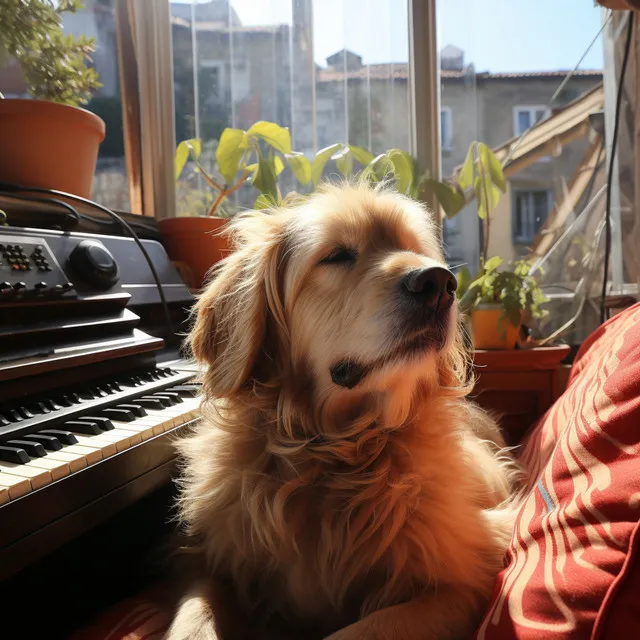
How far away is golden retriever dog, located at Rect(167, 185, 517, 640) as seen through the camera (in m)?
0.94

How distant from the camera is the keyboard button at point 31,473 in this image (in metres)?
0.67

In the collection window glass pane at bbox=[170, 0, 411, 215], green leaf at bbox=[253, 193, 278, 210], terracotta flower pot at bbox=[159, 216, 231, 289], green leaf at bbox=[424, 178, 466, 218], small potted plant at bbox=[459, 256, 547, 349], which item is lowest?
small potted plant at bbox=[459, 256, 547, 349]

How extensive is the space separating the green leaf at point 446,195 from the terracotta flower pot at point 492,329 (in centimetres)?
44

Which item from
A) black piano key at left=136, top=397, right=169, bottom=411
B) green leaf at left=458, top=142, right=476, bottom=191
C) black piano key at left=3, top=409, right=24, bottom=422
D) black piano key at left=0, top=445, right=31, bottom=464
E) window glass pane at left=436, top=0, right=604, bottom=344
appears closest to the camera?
black piano key at left=0, top=445, right=31, bottom=464

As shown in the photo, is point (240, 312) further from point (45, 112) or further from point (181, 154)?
point (181, 154)

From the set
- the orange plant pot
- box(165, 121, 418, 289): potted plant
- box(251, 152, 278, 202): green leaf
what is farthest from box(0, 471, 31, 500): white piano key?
box(251, 152, 278, 202): green leaf

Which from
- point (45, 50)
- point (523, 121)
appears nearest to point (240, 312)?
point (45, 50)

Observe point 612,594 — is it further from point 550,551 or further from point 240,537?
point 240,537

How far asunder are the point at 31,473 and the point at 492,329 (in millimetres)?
1832

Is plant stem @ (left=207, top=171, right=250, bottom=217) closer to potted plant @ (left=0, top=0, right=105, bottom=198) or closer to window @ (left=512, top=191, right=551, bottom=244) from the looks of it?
potted plant @ (left=0, top=0, right=105, bottom=198)

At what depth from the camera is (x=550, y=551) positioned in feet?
2.33

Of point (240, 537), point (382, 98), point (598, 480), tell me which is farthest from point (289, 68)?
point (598, 480)

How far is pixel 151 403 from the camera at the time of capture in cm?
106

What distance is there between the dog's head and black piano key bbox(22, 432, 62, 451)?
364 millimetres
